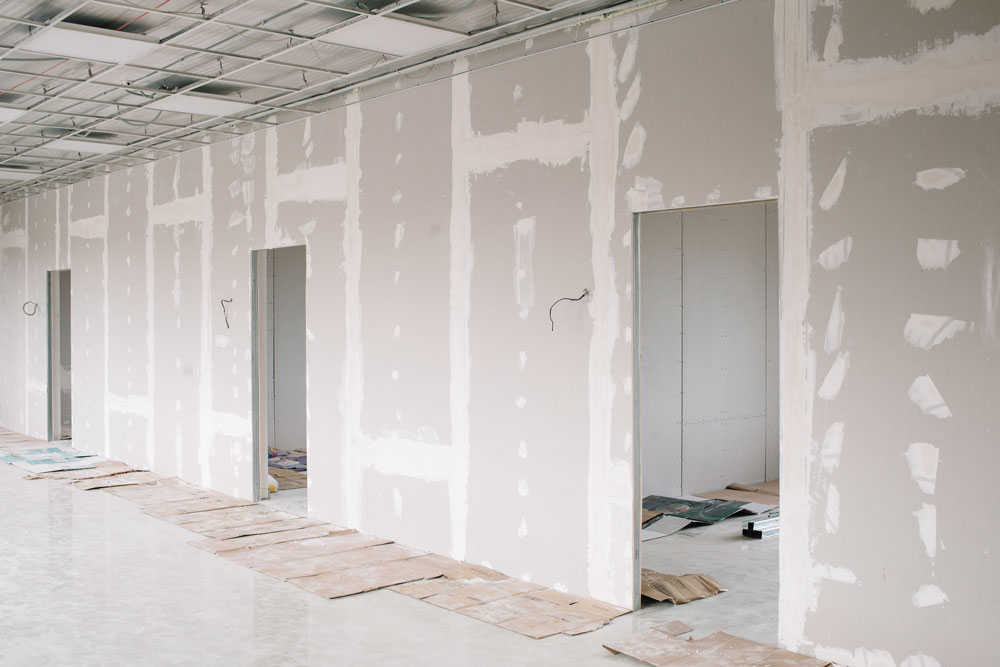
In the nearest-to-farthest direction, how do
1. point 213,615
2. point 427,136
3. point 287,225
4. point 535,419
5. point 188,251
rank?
point 213,615, point 535,419, point 427,136, point 287,225, point 188,251

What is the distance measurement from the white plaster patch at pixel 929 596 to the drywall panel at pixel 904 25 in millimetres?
2181

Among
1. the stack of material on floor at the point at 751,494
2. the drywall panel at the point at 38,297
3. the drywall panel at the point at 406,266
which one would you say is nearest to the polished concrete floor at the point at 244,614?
the stack of material on floor at the point at 751,494

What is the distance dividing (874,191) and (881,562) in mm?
1571

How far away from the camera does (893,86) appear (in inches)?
155

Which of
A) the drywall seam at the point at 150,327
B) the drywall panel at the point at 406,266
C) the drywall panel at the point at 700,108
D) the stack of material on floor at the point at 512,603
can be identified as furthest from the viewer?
the drywall seam at the point at 150,327

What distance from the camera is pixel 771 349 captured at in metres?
9.00

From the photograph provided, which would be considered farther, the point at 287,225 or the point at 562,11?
the point at 287,225

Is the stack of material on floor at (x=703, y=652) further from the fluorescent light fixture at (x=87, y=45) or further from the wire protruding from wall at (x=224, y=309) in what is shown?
the wire protruding from wall at (x=224, y=309)

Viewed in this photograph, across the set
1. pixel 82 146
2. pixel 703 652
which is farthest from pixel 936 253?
pixel 82 146

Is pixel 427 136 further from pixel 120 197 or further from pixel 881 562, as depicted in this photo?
pixel 120 197

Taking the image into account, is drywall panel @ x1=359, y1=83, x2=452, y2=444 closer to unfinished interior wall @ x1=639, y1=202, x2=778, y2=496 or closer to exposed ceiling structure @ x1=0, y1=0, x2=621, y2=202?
exposed ceiling structure @ x1=0, y1=0, x2=621, y2=202

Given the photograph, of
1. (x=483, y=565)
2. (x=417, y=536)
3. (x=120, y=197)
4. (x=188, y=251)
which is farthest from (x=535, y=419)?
(x=120, y=197)

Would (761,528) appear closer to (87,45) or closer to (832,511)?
(832,511)

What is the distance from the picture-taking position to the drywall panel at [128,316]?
9.87 metres
